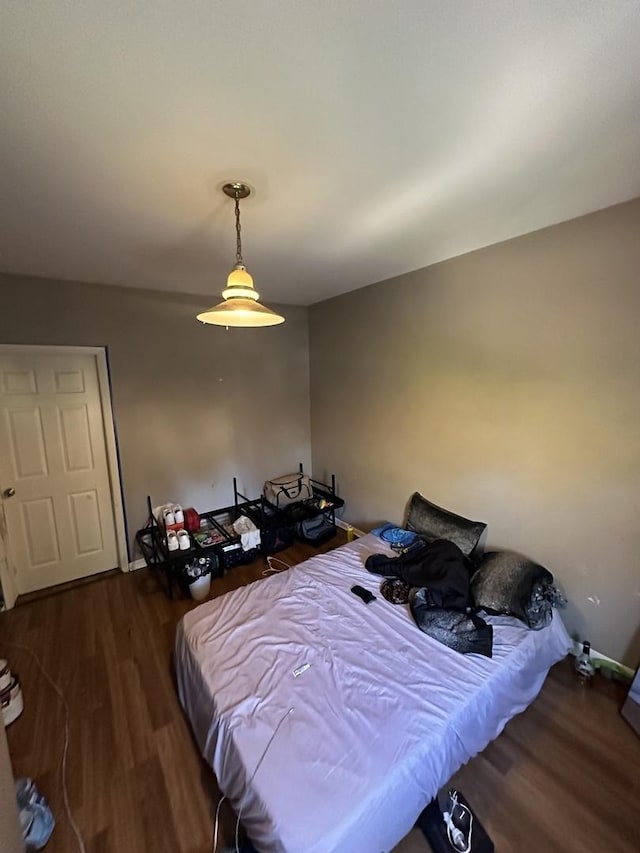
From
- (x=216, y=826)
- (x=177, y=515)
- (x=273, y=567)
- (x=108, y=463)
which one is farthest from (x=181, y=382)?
(x=216, y=826)

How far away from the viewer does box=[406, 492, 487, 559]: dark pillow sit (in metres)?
2.42

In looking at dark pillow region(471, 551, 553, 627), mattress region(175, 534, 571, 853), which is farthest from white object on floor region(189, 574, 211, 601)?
dark pillow region(471, 551, 553, 627)

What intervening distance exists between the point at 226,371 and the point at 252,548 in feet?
5.91

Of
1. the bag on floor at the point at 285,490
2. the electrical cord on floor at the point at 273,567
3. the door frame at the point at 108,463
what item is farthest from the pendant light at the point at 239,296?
the bag on floor at the point at 285,490

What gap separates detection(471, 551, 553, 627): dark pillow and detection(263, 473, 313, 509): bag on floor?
2180 mm

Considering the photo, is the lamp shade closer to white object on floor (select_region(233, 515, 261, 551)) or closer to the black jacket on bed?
the black jacket on bed

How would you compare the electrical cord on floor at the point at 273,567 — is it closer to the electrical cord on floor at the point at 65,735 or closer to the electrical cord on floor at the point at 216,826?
the electrical cord on floor at the point at 65,735

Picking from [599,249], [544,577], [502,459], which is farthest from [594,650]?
[599,249]

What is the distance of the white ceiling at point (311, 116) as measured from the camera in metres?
0.81

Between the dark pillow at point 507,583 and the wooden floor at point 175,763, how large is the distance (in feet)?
1.76

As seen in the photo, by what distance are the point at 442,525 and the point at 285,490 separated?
1.78 meters

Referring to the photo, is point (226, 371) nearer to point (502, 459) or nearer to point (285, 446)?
point (285, 446)

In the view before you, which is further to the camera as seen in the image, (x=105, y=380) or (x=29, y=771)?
(x=105, y=380)

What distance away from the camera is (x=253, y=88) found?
0.98 m
